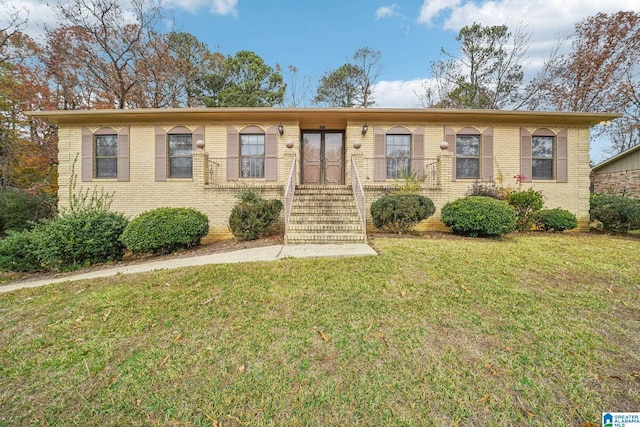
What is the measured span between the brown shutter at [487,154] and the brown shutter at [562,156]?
2249 millimetres

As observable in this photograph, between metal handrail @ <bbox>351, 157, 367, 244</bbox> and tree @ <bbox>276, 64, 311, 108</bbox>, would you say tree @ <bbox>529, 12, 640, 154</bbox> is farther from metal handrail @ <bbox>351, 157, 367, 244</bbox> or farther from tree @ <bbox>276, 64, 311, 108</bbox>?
metal handrail @ <bbox>351, 157, 367, 244</bbox>

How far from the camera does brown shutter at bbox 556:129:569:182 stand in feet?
30.5

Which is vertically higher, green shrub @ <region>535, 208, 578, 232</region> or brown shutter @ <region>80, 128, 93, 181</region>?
brown shutter @ <region>80, 128, 93, 181</region>

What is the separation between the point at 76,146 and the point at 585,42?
79.5 feet

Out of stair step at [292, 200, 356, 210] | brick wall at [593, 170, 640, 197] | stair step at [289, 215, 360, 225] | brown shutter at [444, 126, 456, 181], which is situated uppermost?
brown shutter at [444, 126, 456, 181]

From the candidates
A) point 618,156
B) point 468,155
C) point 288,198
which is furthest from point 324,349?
point 618,156

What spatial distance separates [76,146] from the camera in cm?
912

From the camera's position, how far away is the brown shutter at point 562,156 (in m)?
9.28

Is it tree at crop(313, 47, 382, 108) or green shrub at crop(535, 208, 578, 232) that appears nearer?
green shrub at crop(535, 208, 578, 232)

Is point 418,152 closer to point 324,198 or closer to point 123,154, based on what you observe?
point 324,198

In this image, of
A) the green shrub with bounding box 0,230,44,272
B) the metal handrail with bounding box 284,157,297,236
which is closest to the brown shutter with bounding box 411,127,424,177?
the metal handrail with bounding box 284,157,297,236

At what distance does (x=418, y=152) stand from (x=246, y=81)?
42.0ft

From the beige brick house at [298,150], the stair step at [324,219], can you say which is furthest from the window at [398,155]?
the stair step at [324,219]

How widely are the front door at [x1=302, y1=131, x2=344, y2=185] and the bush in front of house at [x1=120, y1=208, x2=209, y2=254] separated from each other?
4.75 meters
